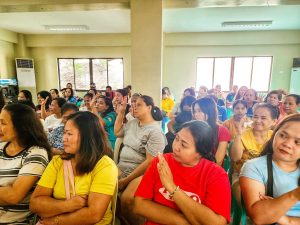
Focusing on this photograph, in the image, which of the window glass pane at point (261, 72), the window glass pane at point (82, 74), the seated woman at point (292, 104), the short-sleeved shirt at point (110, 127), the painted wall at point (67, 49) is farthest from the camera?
the window glass pane at point (82, 74)

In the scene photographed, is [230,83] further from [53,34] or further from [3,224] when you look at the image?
[3,224]

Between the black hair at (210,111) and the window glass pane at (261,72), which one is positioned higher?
the window glass pane at (261,72)

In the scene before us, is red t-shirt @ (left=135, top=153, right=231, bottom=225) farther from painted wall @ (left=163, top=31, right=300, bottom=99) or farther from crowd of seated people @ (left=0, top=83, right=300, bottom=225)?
painted wall @ (left=163, top=31, right=300, bottom=99)

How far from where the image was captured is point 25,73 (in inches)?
314

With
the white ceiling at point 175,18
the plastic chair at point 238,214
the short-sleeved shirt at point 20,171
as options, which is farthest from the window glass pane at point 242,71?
the short-sleeved shirt at point 20,171

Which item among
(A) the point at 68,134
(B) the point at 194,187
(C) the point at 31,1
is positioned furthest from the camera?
(C) the point at 31,1

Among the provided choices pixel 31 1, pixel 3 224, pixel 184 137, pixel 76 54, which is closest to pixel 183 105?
pixel 184 137

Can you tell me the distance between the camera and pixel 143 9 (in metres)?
3.45

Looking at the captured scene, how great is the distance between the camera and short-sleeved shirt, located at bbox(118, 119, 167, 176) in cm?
201

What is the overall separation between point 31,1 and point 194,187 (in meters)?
4.02

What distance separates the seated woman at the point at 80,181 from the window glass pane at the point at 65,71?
787 cm

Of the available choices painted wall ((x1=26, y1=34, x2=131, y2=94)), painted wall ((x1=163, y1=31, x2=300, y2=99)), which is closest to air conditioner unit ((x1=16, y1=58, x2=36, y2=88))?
painted wall ((x1=26, y1=34, x2=131, y2=94))

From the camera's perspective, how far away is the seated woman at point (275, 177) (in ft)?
3.59

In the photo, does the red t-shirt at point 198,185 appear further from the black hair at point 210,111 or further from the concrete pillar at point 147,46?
the concrete pillar at point 147,46
